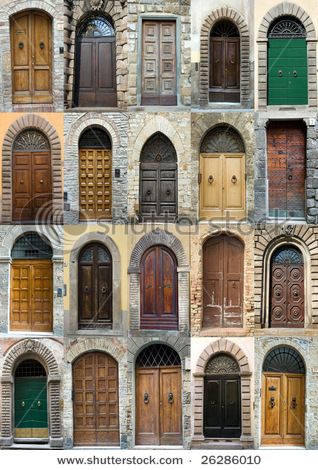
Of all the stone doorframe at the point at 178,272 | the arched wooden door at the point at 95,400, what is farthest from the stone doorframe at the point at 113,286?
the arched wooden door at the point at 95,400

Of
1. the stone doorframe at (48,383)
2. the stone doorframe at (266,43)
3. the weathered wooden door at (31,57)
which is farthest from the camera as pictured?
the weathered wooden door at (31,57)

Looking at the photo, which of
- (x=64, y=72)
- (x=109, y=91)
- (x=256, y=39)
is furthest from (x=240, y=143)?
(x=64, y=72)

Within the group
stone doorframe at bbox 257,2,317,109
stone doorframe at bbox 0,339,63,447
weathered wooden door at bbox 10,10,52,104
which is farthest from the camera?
weathered wooden door at bbox 10,10,52,104

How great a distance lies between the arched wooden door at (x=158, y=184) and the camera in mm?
11617

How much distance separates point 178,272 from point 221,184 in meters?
1.81

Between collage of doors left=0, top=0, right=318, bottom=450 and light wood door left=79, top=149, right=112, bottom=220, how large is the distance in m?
0.03

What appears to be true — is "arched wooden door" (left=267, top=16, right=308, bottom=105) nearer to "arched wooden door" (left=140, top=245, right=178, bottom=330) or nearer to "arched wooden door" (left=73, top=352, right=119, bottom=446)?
"arched wooden door" (left=140, top=245, right=178, bottom=330)

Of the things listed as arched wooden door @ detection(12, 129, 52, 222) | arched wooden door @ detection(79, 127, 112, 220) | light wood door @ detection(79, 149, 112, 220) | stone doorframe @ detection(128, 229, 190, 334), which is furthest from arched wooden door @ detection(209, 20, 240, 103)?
arched wooden door @ detection(12, 129, 52, 222)

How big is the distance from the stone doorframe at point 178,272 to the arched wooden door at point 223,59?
2.78 meters

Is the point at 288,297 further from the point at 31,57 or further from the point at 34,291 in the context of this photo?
the point at 31,57

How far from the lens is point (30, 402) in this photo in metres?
11.8

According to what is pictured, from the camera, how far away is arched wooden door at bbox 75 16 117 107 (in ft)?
38.6

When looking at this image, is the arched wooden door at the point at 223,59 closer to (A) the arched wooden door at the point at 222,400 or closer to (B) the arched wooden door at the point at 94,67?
(B) the arched wooden door at the point at 94,67

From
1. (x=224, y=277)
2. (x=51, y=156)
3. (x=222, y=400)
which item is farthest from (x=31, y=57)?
(x=222, y=400)
